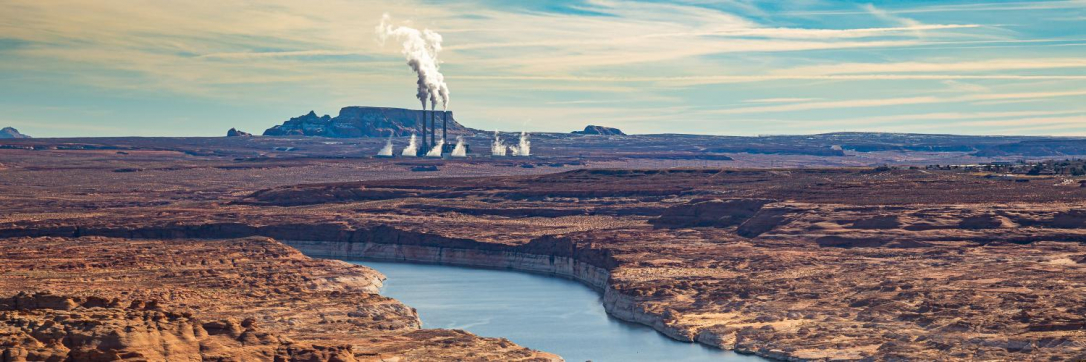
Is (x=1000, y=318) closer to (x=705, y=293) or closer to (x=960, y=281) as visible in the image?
(x=960, y=281)

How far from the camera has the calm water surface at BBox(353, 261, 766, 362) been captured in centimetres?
6925

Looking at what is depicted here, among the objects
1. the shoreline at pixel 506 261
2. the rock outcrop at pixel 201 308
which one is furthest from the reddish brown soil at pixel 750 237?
the rock outcrop at pixel 201 308

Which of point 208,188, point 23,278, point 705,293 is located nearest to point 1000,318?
point 705,293

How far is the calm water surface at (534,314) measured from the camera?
227ft

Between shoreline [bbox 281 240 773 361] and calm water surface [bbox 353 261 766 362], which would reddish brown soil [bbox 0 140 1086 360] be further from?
calm water surface [bbox 353 261 766 362]

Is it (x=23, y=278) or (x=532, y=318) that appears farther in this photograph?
(x=23, y=278)

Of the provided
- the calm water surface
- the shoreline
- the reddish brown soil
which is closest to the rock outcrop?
the reddish brown soil

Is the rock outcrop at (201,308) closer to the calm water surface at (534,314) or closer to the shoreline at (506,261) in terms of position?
the calm water surface at (534,314)

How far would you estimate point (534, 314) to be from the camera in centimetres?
8256

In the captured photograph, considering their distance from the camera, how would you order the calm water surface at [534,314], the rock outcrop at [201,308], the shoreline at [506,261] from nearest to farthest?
the rock outcrop at [201,308] → the calm water surface at [534,314] → the shoreline at [506,261]

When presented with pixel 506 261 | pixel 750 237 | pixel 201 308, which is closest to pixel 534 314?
pixel 201 308

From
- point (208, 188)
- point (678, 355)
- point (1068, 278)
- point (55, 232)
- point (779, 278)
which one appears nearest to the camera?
point (678, 355)

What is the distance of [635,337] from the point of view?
73.9 m

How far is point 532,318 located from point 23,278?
3244 cm
